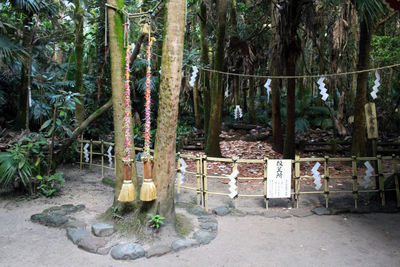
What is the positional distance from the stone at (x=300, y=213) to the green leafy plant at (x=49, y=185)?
4275 mm

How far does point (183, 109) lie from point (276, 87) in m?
6.56

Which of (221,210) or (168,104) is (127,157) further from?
(221,210)

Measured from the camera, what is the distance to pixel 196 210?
5434mm

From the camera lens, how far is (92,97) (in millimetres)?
10258

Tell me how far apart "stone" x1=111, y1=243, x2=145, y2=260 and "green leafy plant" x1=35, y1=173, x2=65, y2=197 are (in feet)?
8.86

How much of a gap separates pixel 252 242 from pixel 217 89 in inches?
201

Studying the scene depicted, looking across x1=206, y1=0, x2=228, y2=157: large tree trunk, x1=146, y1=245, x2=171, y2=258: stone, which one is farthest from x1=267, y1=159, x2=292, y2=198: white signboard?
x1=206, y1=0, x2=228, y2=157: large tree trunk

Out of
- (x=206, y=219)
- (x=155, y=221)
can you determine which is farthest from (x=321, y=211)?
(x=155, y=221)

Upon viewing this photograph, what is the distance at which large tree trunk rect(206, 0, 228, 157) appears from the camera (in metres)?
8.62

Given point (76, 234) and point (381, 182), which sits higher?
point (381, 182)

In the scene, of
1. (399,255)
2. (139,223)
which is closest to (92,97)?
(139,223)

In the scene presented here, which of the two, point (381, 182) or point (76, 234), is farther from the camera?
point (381, 182)

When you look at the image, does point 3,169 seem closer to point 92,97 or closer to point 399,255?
point 92,97

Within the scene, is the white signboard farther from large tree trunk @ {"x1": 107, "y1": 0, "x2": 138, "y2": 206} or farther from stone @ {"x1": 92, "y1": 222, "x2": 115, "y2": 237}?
stone @ {"x1": 92, "y1": 222, "x2": 115, "y2": 237}
